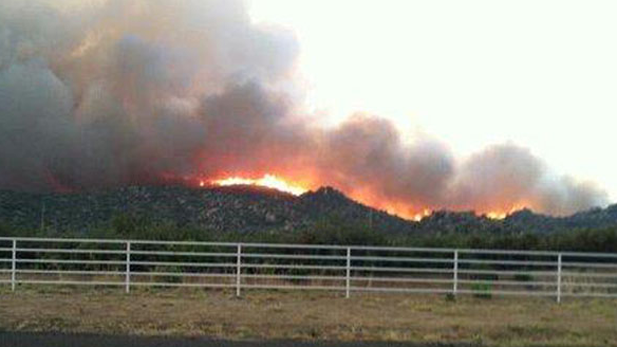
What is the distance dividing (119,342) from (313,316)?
577 cm

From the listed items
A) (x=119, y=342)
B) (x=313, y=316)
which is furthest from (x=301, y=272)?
(x=119, y=342)

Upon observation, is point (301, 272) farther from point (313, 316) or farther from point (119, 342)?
point (119, 342)

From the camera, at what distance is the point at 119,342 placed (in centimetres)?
1415

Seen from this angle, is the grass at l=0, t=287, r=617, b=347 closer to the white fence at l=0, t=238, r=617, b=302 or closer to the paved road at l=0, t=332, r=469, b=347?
the white fence at l=0, t=238, r=617, b=302

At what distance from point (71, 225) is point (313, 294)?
37.9 meters

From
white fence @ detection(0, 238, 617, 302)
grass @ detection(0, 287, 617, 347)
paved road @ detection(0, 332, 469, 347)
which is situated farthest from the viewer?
white fence @ detection(0, 238, 617, 302)

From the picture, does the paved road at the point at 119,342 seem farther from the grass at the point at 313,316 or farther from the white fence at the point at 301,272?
the white fence at the point at 301,272

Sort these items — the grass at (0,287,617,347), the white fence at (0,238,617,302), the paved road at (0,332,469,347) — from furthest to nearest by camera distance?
the white fence at (0,238,617,302), the grass at (0,287,617,347), the paved road at (0,332,469,347)

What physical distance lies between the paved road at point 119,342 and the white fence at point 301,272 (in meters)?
8.86

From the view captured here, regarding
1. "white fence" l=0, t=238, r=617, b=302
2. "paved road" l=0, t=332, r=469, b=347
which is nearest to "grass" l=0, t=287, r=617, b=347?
"white fence" l=0, t=238, r=617, b=302

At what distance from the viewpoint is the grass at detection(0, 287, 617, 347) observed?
53.2 feet

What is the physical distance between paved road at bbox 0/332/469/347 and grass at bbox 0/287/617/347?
873 mm

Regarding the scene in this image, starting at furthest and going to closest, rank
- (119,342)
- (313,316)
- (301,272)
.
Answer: (301,272), (313,316), (119,342)

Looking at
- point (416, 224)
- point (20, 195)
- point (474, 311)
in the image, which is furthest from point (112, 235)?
point (20, 195)
